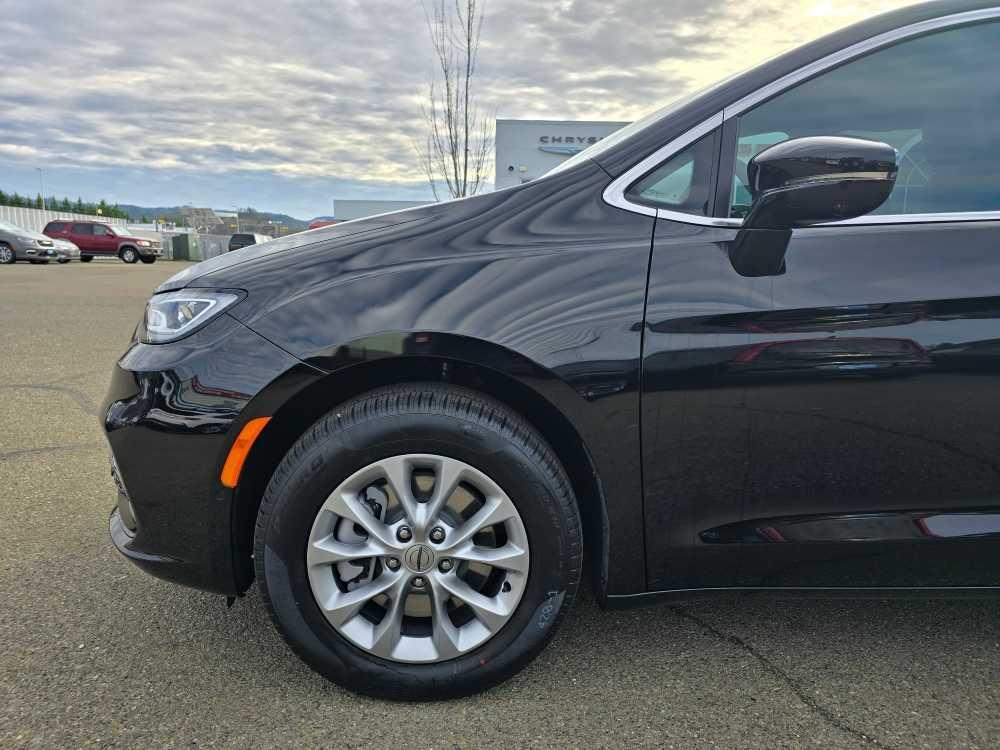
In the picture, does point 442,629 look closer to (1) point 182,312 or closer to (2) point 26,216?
(1) point 182,312

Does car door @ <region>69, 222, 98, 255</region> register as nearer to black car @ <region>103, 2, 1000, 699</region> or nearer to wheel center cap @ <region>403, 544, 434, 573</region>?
black car @ <region>103, 2, 1000, 699</region>

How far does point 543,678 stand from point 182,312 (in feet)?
4.55

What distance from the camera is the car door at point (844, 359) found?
1641mm

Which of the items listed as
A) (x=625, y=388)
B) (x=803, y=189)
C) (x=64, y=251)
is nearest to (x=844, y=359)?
(x=803, y=189)

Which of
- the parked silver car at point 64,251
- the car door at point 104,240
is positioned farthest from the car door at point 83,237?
the parked silver car at point 64,251

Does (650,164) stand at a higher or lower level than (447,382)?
higher

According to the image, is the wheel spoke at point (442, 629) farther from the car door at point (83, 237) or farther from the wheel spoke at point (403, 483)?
the car door at point (83, 237)

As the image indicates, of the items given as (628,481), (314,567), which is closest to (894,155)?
(628,481)

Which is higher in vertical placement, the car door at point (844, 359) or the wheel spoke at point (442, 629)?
the car door at point (844, 359)

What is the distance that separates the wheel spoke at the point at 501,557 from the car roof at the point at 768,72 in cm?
101

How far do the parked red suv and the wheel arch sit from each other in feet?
102

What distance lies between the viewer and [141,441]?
5.74 ft

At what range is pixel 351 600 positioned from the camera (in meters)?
1.73

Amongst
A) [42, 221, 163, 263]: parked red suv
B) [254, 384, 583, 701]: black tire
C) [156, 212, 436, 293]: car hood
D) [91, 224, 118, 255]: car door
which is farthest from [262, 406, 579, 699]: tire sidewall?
[91, 224, 118, 255]: car door
